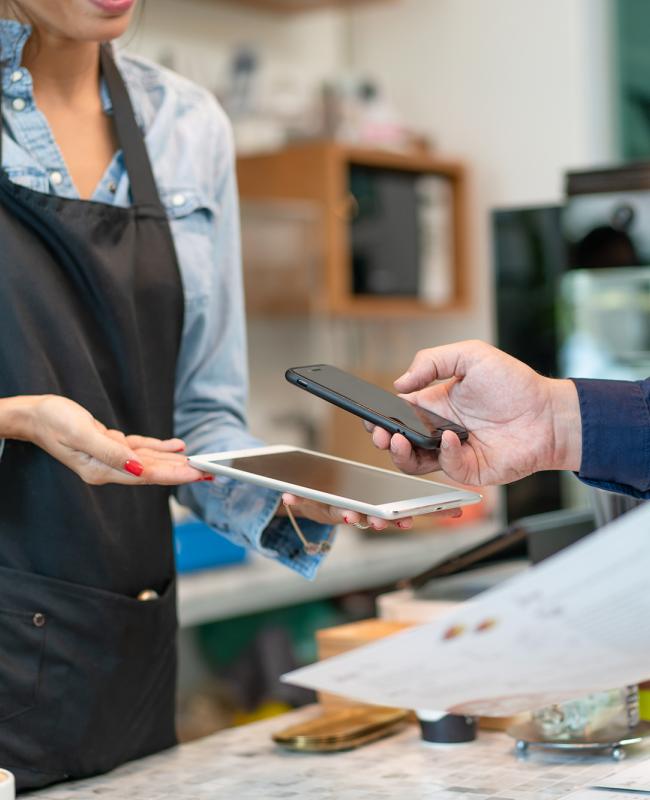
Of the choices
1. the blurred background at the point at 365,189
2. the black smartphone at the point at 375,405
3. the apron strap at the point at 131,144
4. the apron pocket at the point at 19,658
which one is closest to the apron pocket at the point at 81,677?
the apron pocket at the point at 19,658

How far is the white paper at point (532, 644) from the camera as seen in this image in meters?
0.79

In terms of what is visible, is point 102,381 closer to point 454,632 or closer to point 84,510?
point 84,510

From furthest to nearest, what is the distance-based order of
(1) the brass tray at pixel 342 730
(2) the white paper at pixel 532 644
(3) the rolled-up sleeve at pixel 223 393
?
1. (3) the rolled-up sleeve at pixel 223 393
2. (1) the brass tray at pixel 342 730
3. (2) the white paper at pixel 532 644

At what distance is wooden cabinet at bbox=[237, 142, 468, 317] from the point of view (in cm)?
334

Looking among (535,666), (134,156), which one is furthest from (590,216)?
(535,666)

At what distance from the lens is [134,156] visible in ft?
4.39

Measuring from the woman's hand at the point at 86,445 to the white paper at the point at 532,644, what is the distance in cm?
25

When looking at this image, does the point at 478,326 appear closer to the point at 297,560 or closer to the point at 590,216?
the point at 590,216

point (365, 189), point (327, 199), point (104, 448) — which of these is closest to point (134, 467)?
point (104, 448)

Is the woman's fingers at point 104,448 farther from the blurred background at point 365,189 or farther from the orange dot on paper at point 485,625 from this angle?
the blurred background at point 365,189

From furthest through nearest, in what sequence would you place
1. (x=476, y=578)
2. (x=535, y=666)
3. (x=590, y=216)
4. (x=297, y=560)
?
(x=590, y=216) < (x=476, y=578) < (x=297, y=560) < (x=535, y=666)

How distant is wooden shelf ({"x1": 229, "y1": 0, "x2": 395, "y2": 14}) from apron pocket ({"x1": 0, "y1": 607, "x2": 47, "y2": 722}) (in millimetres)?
2790

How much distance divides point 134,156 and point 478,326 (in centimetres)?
260

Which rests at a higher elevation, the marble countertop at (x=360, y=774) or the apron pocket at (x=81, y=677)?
the apron pocket at (x=81, y=677)
